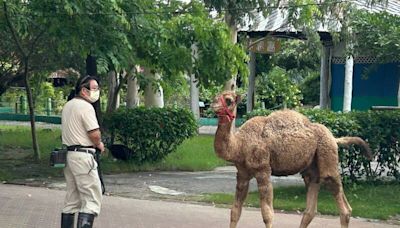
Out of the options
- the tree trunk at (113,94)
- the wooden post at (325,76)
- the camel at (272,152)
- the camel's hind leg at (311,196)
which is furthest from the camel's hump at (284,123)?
the wooden post at (325,76)

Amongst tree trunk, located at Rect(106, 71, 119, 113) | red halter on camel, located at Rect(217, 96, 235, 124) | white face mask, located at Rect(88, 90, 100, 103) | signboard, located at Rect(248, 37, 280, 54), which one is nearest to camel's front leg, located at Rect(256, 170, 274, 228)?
red halter on camel, located at Rect(217, 96, 235, 124)

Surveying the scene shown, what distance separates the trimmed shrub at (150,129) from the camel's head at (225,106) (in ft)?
28.0

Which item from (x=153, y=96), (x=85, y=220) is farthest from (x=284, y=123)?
(x=153, y=96)

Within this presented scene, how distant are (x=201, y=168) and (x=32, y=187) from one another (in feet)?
15.0

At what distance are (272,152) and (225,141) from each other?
2.05 ft

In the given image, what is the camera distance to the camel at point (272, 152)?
27.6ft

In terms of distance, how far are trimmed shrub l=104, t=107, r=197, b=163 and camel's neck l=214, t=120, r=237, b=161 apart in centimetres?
849

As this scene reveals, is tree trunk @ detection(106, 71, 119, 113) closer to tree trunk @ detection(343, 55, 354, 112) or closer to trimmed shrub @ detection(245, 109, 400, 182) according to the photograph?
trimmed shrub @ detection(245, 109, 400, 182)

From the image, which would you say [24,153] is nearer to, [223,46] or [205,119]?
[223,46]

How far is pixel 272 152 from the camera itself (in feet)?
28.4

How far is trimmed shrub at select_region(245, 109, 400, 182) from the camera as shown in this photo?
43.3 feet

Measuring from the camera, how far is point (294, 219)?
11406 millimetres

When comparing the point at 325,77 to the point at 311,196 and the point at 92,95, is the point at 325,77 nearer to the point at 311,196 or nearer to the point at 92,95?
the point at 311,196

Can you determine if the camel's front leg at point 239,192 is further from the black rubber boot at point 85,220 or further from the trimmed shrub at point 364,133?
the trimmed shrub at point 364,133
